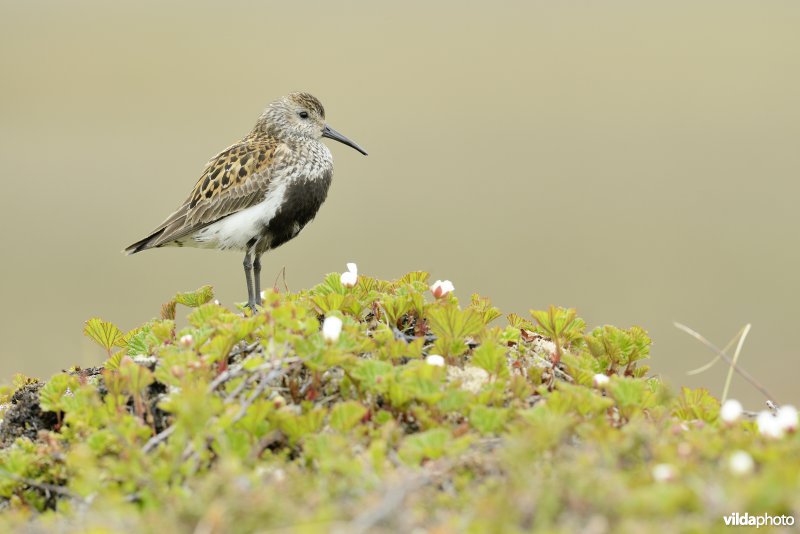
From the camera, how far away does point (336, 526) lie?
3070 millimetres

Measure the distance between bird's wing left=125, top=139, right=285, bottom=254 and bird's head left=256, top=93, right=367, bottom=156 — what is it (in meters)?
0.47

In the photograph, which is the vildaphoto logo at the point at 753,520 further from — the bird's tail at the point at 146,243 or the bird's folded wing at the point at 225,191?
the bird's tail at the point at 146,243

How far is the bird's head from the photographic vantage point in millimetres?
9844

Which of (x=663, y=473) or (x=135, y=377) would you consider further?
(x=135, y=377)

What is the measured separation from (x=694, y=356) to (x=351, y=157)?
41.3 feet

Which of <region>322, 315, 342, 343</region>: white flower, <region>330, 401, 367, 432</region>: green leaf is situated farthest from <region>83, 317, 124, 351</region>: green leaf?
<region>330, 401, 367, 432</region>: green leaf

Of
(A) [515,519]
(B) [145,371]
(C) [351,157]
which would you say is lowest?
(A) [515,519]

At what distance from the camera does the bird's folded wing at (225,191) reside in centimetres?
902

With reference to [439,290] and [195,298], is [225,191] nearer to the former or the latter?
[195,298]

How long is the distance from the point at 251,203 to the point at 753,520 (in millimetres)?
6513

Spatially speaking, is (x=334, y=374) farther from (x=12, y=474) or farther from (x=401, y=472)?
(x=12, y=474)

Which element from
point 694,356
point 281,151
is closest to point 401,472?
point 281,151

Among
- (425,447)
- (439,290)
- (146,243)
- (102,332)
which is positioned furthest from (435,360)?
(146,243)

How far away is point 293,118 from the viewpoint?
991 cm
